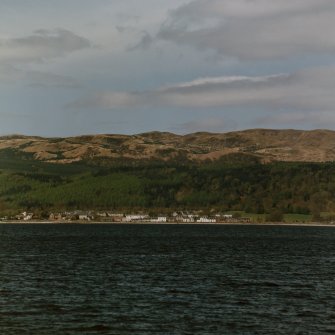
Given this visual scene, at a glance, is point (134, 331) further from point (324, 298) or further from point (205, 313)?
point (324, 298)

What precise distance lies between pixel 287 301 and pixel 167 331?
806 inches

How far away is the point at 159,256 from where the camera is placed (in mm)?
130750

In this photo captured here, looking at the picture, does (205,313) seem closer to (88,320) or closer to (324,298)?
(88,320)

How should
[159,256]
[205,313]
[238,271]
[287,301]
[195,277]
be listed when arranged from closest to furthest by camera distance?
[205,313]
[287,301]
[195,277]
[238,271]
[159,256]

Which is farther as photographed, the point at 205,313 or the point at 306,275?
the point at 306,275

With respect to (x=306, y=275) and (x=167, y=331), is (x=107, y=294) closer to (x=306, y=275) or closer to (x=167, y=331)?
(x=167, y=331)

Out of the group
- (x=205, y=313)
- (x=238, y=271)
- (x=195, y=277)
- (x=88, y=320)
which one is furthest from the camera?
(x=238, y=271)

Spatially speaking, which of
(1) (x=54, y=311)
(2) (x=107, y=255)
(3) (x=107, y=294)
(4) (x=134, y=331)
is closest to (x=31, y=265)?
(2) (x=107, y=255)

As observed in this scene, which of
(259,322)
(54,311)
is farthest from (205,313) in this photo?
(54,311)

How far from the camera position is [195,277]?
90312 mm

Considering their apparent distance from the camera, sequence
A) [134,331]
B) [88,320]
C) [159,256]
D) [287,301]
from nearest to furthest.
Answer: [134,331] < [88,320] < [287,301] < [159,256]

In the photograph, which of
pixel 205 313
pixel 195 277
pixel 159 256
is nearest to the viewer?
pixel 205 313

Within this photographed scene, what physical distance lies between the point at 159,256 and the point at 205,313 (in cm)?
7060

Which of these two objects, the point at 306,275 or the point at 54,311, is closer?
the point at 54,311
